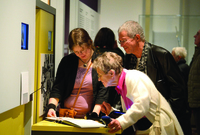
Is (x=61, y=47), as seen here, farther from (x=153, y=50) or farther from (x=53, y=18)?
(x=153, y=50)

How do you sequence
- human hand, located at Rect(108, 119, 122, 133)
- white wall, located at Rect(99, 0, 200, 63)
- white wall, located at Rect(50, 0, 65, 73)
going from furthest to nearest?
white wall, located at Rect(99, 0, 200, 63) < white wall, located at Rect(50, 0, 65, 73) < human hand, located at Rect(108, 119, 122, 133)

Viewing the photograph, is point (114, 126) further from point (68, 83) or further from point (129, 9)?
point (129, 9)

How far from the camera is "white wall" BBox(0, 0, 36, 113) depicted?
7.11 feet

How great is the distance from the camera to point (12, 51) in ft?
7.72

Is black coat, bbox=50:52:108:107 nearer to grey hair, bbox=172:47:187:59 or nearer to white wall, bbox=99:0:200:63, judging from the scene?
grey hair, bbox=172:47:187:59

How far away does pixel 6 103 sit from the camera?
2.25 m

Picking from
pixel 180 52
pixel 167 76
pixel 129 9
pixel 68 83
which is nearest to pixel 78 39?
pixel 68 83

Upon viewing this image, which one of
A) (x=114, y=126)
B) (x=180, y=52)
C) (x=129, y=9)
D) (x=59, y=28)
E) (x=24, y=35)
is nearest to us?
(x=114, y=126)

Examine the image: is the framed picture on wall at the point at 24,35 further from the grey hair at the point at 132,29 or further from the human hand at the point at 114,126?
the human hand at the point at 114,126

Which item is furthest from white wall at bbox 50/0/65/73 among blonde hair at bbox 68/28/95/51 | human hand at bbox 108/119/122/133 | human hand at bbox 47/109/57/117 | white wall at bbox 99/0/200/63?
white wall at bbox 99/0/200/63

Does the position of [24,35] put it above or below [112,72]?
above

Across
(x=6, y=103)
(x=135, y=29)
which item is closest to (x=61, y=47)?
(x=135, y=29)

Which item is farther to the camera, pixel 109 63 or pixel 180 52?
pixel 180 52

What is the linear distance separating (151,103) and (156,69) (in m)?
0.69
